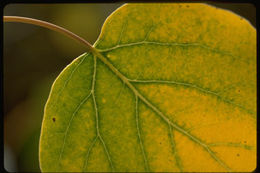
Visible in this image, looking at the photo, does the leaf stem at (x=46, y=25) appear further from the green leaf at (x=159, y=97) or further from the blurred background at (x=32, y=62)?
the blurred background at (x=32, y=62)

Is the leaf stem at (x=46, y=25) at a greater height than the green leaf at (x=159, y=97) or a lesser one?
greater

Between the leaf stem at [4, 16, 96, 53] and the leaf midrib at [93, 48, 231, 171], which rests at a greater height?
the leaf stem at [4, 16, 96, 53]

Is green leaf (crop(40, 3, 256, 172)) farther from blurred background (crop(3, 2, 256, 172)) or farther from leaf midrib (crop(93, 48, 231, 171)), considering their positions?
blurred background (crop(3, 2, 256, 172))

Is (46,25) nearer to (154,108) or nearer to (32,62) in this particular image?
(154,108)

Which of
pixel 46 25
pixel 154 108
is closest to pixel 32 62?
pixel 46 25

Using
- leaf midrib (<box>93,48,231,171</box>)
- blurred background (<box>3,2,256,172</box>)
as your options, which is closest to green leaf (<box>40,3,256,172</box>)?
leaf midrib (<box>93,48,231,171</box>)

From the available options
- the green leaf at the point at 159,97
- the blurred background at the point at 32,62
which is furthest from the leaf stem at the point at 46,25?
the blurred background at the point at 32,62
